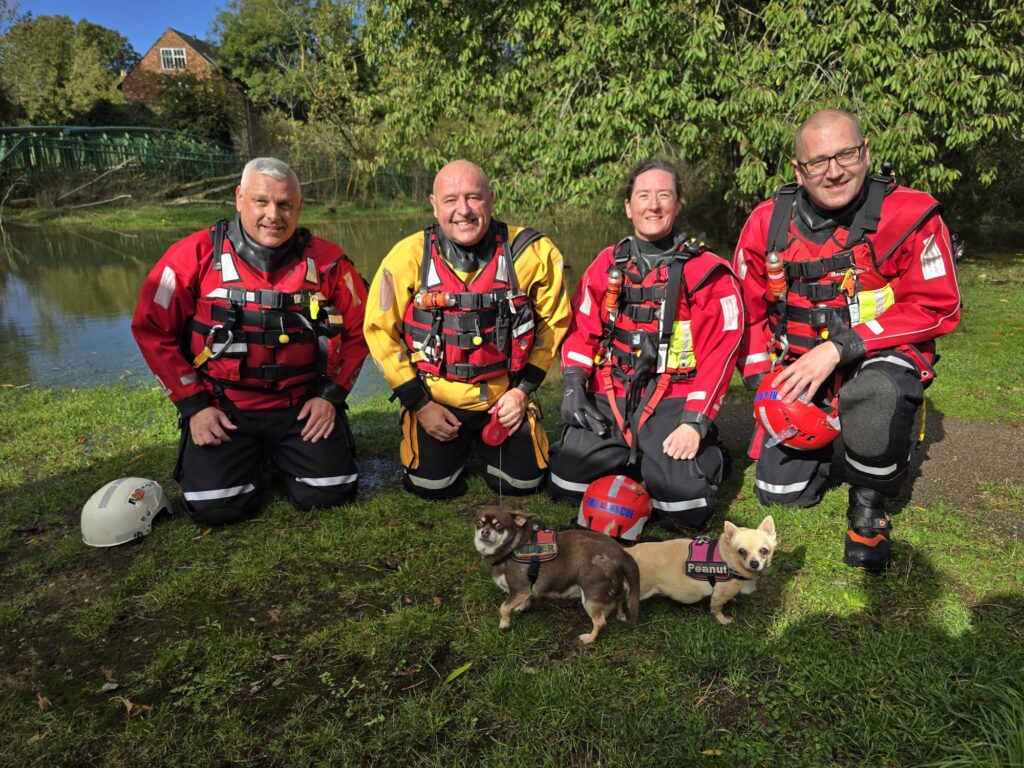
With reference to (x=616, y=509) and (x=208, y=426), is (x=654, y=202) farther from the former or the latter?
(x=208, y=426)

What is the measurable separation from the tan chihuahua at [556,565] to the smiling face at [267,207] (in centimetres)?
253

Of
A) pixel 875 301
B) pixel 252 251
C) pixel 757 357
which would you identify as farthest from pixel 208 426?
pixel 875 301

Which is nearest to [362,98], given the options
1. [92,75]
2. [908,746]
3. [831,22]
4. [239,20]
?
[831,22]

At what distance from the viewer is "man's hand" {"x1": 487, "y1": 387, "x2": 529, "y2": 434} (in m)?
4.73

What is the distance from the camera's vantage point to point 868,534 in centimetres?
377

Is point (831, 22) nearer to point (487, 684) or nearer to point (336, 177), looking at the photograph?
point (487, 684)

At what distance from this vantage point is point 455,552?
417 cm

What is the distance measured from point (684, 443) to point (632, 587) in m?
1.24

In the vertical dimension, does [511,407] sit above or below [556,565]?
above

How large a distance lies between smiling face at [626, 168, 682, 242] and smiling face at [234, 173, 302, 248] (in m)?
2.35

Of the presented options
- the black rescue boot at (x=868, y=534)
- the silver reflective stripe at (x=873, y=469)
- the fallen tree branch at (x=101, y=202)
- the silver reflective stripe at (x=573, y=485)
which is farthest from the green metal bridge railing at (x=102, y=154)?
the black rescue boot at (x=868, y=534)

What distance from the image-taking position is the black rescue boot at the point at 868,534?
373cm

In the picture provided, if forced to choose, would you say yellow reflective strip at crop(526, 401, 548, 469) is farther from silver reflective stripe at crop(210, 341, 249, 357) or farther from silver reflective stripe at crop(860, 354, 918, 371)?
silver reflective stripe at crop(860, 354, 918, 371)

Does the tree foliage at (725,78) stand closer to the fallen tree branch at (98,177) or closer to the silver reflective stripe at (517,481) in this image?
the silver reflective stripe at (517,481)
